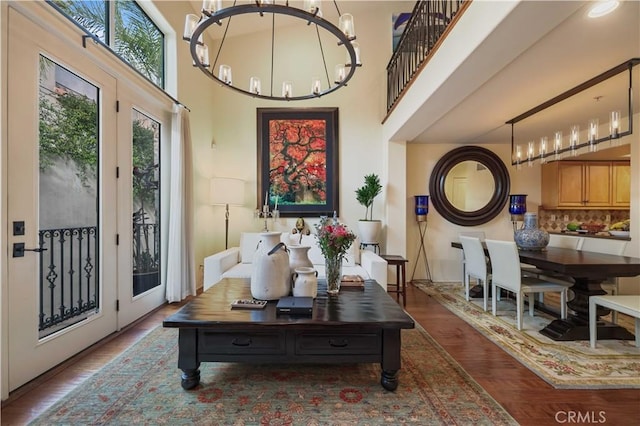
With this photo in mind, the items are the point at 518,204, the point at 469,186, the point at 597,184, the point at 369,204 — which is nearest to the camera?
the point at 369,204

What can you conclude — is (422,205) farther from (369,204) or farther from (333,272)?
(333,272)

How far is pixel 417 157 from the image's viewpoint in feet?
17.6

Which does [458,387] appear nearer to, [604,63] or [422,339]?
[422,339]

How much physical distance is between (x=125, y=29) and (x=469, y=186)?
207 inches

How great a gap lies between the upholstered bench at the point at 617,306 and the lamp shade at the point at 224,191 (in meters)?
4.21

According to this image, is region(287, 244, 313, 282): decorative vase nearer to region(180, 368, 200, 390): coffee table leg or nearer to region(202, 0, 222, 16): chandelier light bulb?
region(180, 368, 200, 390): coffee table leg

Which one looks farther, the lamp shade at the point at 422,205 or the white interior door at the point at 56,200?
the lamp shade at the point at 422,205

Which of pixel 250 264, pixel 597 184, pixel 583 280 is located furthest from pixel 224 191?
pixel 597 184

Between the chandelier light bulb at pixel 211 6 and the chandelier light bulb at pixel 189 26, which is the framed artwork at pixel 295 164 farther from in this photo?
the chandelier light bulb at pixel 211 6

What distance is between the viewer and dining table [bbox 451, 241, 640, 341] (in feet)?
8.63

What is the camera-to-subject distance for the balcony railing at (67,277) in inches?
87.1

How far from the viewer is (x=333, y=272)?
245cm

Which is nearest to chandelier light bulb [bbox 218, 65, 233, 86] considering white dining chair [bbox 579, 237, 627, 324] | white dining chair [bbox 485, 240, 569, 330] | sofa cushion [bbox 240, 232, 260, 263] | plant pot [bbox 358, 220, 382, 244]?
sofa cushion [bbox 240, 232, 260, 263]

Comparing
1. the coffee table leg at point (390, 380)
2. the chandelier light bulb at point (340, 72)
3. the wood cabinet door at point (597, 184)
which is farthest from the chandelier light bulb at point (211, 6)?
the wood cabinet door at point (597, 184)
